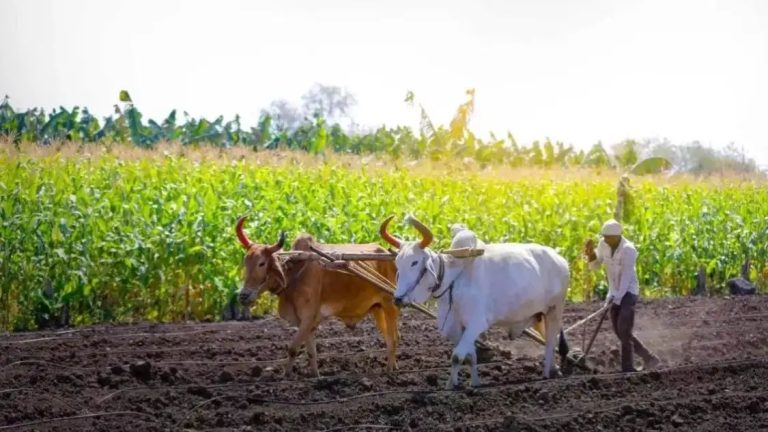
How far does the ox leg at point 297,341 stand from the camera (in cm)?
1105

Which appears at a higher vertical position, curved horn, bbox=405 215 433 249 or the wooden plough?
curved horn, bbox=405 215 433 249

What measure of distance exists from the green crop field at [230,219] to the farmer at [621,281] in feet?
19.4

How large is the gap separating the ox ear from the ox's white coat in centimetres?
119

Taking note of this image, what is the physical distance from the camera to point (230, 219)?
55.2 ft

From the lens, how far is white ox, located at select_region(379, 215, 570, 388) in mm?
10297

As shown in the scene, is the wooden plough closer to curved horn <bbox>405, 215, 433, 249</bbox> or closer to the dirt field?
curved horn <bbox>405, 215, 433, 249</bbox>

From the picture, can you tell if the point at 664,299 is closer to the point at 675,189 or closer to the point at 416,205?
the point at 416,205

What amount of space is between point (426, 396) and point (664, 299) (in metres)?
9.87

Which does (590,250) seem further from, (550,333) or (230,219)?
(230,219)

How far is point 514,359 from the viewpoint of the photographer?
12.7 m

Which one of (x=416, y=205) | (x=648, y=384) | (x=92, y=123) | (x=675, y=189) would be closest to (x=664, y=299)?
(x=416, y=205)

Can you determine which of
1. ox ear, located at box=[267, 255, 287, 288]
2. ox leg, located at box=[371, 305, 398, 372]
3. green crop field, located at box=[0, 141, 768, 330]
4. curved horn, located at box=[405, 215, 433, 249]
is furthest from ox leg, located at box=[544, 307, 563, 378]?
green crop field, located at box=[0, 141, 768, 330]

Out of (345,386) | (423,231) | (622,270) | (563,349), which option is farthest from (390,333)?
(622,270)

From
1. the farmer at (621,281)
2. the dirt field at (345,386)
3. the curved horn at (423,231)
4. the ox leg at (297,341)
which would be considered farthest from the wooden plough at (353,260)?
the farmer at (621,281)
